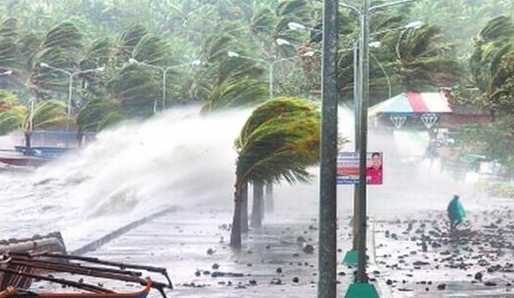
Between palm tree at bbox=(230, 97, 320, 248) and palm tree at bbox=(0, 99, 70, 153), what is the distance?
75.1m

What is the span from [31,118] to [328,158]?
96.0m

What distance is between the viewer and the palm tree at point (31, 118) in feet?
348

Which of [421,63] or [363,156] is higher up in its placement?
[421,63]

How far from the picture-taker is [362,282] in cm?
1823

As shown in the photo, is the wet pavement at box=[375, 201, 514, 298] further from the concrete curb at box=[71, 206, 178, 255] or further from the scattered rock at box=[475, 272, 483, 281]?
the concrete curb at box=[71, 206, 178, 255]

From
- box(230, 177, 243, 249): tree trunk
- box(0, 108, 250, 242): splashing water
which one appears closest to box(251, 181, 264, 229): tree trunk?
box(0, 108, 250, 242): splashing water

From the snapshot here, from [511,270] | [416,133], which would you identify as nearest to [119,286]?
[511,270]

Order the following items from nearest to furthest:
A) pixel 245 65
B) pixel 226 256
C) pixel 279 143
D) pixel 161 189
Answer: pixel 226 256, pixel 279 143, pixel 161 189, pixel 245 65

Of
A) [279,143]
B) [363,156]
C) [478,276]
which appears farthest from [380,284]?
[279,143]

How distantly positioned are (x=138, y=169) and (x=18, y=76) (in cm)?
8313

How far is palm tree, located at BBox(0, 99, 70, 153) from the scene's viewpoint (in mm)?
106125

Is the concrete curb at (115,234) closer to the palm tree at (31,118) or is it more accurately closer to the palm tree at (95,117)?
the palm tree at (95,117)

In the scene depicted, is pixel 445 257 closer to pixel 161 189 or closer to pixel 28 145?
pixel 161 189

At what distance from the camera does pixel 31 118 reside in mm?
105625
